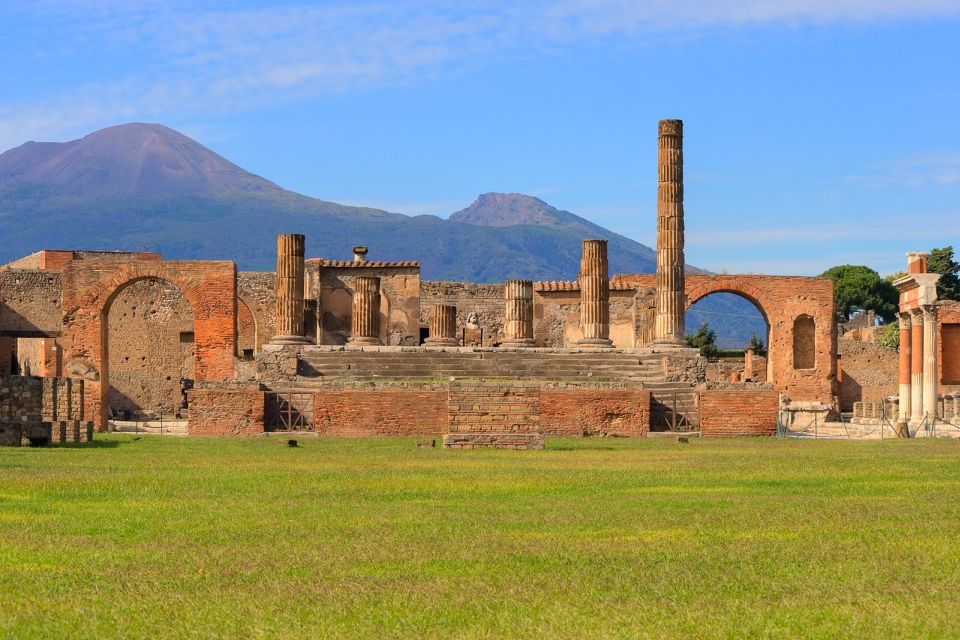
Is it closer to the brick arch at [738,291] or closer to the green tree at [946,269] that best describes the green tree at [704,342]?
the green tree at [946,269]

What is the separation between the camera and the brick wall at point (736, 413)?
29969mm

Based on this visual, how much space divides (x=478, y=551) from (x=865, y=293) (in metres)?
93.7

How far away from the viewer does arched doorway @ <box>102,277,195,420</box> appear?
50.1 meters

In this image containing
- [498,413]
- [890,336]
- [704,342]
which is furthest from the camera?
[704,342]

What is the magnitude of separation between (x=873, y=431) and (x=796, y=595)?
1159 inches

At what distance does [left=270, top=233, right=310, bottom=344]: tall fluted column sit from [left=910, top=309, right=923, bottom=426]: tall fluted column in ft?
46.0

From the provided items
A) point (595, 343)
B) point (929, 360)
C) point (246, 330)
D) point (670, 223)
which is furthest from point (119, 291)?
point (929, 360)

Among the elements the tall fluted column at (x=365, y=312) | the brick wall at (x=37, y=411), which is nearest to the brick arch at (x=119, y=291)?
the tall fluted column at (x=365, y=312)

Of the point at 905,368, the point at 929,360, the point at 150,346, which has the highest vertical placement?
the point at 150,346

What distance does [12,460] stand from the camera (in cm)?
1969

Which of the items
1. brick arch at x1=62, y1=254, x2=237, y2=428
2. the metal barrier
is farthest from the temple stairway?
brick arch at x1=62, y1=254, x2=237, y2=428

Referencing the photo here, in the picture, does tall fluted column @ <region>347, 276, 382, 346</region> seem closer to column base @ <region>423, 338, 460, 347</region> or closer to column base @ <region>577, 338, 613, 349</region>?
column base @ <region>423, 338, 460, 347</region>

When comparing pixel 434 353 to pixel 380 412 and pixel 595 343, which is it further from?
pixel 380 412

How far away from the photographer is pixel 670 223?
3878cm
